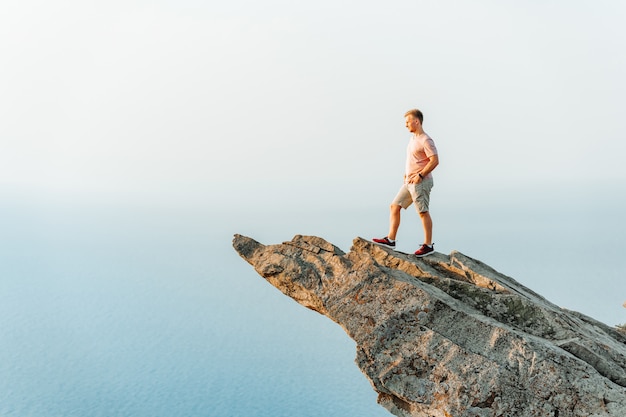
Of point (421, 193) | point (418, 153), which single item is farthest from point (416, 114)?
point (421, 193)

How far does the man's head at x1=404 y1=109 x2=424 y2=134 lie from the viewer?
14992 millimetres

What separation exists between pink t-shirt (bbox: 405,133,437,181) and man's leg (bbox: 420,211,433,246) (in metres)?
1.11

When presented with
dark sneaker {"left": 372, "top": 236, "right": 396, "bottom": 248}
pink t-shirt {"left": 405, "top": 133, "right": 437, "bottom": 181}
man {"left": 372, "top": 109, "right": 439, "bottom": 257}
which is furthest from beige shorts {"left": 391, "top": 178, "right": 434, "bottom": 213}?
dark sneaker {"left": 372, "top": 236, "right": 396, "bottom": 248}

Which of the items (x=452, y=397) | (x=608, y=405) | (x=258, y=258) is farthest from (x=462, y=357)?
(x=258, y=258)

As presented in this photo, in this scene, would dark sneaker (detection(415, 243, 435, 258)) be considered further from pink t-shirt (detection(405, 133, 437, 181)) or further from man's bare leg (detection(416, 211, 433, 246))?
pink t-shirt (detection(405, 133, 437, 181))

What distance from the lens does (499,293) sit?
13.8 m

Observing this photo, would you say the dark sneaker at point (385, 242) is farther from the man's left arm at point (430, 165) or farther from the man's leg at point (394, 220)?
the man's left arm at point (430, 165)

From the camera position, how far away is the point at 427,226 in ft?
51.4

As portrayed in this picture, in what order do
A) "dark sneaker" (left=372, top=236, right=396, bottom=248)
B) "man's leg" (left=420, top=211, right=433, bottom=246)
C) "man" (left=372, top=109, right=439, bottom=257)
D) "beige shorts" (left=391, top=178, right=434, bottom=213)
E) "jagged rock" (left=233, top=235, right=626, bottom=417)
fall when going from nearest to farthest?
"jagged rock" (left=233, top=235, right=626, bottom=417), "man" (left=372, top=109, right=439, bottom=257), "beige shorts" (left=391, top=178, right=434, bottom=213), "man's leg" (left=420, top=211, right=433, bottom=246), "dark sneaker" (left=372, top=236, right=396, bottom=248)

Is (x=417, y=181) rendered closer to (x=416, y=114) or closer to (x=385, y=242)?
(x=416, y=114)

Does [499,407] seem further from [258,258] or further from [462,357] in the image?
[258,258]

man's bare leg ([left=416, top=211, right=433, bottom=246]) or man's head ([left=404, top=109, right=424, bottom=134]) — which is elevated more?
man's head ([left=404, top=109, right=424, bottom=134])

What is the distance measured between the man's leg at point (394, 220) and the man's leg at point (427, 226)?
71 centimetres

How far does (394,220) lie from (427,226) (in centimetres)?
95
